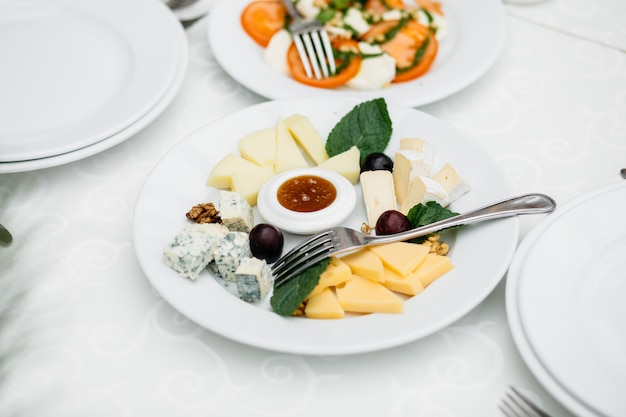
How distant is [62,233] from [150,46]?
742mm

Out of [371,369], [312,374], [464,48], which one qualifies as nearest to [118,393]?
[312,374]

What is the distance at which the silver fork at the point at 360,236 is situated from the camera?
1.32m

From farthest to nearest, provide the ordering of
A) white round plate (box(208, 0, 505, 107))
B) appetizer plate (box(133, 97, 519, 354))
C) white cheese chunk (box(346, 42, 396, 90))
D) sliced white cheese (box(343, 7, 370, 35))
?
sliced white cheese (box(343, 7, 370, 35)) < white cheese chunk (box(346, 42, 396, 90)) < white round plate (box(208, 0, 505, 107)) < appetizer plate (box(133, 97, 519, 354))

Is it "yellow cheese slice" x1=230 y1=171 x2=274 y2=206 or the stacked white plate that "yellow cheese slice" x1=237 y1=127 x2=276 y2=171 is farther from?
the stacked white plate

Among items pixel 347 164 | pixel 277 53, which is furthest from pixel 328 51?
pixel 347 164

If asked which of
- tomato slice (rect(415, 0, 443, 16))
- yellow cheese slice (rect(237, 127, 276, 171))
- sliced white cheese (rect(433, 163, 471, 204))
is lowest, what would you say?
yellow cheese slice (rect(237, 127, 276, 171))

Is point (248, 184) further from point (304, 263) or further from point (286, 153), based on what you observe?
point (304, 263)

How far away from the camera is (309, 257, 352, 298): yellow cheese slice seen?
1.28 meters

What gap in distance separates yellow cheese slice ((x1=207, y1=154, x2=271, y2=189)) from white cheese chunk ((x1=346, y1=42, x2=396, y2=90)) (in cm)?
52

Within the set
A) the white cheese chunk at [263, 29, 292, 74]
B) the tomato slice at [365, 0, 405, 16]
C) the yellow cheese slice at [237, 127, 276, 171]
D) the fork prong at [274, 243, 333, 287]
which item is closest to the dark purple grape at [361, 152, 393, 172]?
A: the yellow cheese slice at [237, 127, 276, 171]

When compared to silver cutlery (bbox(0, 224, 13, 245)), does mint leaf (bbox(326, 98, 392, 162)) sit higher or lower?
higher

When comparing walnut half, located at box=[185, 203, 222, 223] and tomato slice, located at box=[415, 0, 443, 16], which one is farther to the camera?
tomato slice, located at box=[415, 0, 443, 16]

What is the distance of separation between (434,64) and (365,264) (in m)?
1.05

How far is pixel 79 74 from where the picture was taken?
76.0 inches
